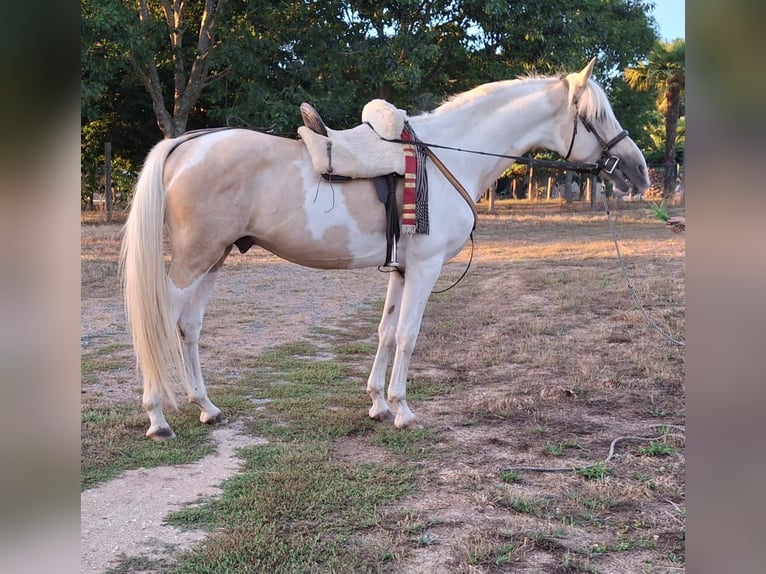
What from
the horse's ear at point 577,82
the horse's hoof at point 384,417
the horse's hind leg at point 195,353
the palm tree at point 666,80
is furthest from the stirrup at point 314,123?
the palm tree at point 666,80

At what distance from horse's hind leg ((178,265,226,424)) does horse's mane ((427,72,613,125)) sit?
218cm

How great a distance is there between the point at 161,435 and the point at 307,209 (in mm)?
1701

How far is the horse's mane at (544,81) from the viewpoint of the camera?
4.21 m

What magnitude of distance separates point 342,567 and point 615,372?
360 centimetres

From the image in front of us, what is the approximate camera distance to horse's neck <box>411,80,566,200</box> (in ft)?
14.1

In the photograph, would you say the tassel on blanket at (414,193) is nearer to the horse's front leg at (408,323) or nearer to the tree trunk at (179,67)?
the horse's front leg at (408,323)

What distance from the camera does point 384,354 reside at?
444cm

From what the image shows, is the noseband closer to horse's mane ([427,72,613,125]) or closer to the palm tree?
horse's mane ([427,72,613,125])

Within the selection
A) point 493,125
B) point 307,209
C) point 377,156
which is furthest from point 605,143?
point 307,209

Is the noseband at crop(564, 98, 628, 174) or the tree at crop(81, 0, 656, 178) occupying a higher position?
the tree at crop(81, 0, 656, 178)

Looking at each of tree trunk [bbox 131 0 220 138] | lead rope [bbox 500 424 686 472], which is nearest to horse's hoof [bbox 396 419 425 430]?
lead rope [bbox 500 424 686 472]
